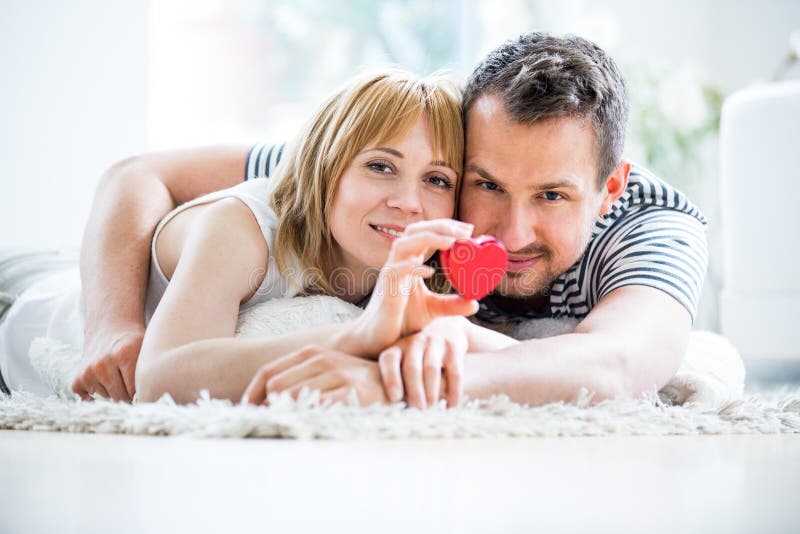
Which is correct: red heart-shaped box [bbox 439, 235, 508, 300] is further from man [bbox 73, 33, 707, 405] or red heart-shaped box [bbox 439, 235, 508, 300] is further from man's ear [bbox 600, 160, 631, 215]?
man's ear [bbox 600, 160, 631, 215]

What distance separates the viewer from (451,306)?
2.94ft

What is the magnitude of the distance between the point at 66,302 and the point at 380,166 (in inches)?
26.0

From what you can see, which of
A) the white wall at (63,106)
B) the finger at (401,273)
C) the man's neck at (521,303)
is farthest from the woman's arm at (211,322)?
the white wall at (63,106)

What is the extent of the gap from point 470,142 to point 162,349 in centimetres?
57

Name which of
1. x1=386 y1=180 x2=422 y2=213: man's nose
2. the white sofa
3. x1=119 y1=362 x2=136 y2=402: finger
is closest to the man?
x1=119 y1=362 x2=136 y2=402: finger

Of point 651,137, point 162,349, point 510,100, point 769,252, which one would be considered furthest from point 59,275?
A: point 651,137

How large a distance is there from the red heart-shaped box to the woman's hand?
0.05 ft

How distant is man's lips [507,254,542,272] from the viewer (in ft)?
4.34

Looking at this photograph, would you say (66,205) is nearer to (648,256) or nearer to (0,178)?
(0,178)

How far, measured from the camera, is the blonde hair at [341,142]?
1249mm

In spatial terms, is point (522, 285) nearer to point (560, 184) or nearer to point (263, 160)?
point (560, 184)

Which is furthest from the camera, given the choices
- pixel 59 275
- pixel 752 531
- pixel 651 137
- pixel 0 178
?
pixel 651 137

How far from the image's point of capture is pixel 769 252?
2146 millimetres

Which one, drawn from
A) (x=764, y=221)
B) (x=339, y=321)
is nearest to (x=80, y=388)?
(x=339, y=321)
